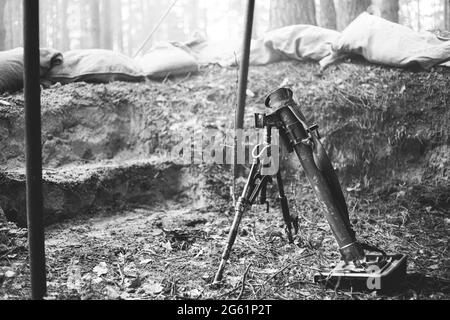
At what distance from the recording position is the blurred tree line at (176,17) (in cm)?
667

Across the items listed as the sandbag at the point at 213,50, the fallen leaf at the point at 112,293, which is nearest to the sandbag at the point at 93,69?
the sandbag at the point at 213,50

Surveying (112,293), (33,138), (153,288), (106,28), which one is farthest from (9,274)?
(106,28)

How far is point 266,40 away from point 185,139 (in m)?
1.96

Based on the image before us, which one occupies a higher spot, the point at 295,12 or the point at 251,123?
the point at 295,12

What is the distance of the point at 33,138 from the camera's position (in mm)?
2066

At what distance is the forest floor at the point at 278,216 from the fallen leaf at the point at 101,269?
0.02 metres

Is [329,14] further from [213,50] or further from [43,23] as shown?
[43,23]

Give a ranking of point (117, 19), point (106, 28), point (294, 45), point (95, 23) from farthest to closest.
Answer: point (117, 19) → point (106, 28) → point (95, 23) → point (294, 45)

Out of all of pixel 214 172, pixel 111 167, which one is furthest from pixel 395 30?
pixel 111 167

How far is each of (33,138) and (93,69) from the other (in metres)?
3.35

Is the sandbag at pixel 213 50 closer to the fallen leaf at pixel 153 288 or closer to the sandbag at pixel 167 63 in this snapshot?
the sandbag at pixel 167 63

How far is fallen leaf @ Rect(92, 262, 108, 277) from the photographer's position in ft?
9.44

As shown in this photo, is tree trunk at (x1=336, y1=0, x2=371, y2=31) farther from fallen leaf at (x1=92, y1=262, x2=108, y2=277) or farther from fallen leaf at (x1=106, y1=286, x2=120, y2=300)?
fallen leaf at (x1=106, y1=286, x2=120, y2=300)

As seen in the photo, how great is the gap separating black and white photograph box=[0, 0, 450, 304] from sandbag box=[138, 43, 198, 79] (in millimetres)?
29
